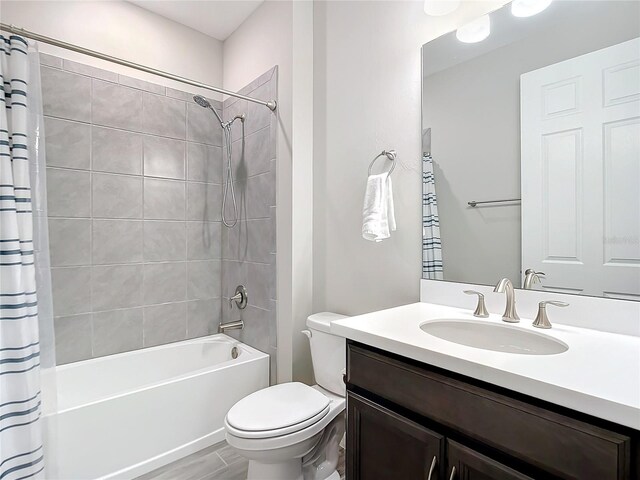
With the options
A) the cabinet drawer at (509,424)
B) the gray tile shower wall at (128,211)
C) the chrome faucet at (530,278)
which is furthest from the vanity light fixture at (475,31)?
the gray tile shower wall at (128,211)

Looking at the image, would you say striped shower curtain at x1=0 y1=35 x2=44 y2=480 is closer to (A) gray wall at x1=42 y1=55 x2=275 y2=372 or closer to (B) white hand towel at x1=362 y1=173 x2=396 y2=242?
(A) gray wall at x1=42 y1=55 x2=275 y2=372

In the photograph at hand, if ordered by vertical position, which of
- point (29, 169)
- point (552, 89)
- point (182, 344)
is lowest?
point (182, 344)

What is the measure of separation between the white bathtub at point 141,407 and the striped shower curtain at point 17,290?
0.13 meters

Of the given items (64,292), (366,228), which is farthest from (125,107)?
(366,228)

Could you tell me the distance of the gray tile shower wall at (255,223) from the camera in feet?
7.16

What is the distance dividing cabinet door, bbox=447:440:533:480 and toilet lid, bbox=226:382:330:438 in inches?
29.4

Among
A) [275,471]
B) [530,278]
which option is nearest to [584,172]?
[530,278]

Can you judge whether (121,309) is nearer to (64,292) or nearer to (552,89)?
(64,292)

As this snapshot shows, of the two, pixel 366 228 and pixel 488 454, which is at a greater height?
pixel 366 228

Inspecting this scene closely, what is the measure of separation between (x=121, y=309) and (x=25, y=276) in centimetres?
90

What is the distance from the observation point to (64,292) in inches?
80.6

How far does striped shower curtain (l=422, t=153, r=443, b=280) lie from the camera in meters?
A: 1.51

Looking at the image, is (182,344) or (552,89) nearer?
(552,89)

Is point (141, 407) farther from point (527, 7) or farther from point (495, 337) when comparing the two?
point (527, 7)
